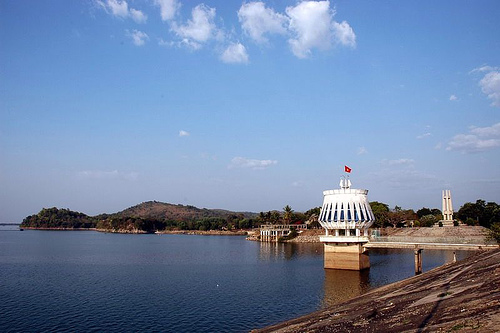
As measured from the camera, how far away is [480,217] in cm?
12244

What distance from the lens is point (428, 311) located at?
2278 centimetres

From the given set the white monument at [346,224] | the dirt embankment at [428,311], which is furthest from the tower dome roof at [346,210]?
the dirt embankment at [428,311]

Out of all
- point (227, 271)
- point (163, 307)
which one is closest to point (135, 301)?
point (163, 307)

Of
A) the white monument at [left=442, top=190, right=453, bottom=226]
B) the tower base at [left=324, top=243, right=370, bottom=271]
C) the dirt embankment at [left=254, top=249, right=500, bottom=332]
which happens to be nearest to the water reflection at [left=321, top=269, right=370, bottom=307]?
the tower base at [left=324, top=243, right=370, bottom=271]

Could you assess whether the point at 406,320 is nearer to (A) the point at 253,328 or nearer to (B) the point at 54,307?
(A) the point at 253,328

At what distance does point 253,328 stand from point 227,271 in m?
32.0

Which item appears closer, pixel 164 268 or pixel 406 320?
pixel 406 320

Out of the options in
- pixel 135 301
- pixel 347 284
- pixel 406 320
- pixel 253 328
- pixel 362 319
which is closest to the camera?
pixel 406 320

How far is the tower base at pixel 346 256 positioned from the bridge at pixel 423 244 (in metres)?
1.78

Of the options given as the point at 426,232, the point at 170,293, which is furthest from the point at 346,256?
the point at 426,232

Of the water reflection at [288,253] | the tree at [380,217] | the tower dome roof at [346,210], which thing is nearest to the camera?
the tower dome roof at [346,210]

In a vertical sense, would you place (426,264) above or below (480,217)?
below

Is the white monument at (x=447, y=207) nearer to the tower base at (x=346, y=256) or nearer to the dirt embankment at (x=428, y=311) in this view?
the tower base at (x=346, y=256)

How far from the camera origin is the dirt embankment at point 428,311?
18961 mm
